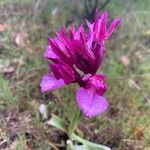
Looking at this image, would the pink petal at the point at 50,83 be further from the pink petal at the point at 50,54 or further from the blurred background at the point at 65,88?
the blurred background at the point at 65,88

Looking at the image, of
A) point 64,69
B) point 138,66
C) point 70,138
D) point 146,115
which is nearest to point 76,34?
point 64,69

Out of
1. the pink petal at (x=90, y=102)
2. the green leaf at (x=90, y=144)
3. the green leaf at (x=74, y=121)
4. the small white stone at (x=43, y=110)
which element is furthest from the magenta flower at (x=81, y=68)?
the small white stone at (x=43, y=110)

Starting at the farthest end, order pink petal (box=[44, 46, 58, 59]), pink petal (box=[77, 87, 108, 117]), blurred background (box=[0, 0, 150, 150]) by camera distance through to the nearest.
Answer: blurred background (box=[0, 0, 150, 150]) < pink petal (box=[44, 46, 58, 59]) < pink petal (box=[77, 87, 108, 117])

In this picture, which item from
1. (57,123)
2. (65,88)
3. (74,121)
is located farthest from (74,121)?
(65,88)

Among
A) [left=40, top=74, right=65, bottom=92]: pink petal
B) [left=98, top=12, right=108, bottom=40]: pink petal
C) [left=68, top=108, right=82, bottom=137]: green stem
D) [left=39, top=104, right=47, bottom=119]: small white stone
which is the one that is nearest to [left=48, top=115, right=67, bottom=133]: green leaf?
[left=68, top=108, right=82, bottom=137]: green stem

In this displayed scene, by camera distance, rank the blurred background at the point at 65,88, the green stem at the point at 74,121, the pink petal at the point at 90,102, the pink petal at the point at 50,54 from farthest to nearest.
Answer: the blurred background at the point at 65,88 → the green stem at the point at 74,121 → the pink petal at the point at 50,54 → the pink petal at the point at 90,102

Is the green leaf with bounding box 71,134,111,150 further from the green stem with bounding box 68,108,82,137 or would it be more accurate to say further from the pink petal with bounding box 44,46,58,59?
the pink petal with bounding box 44,46,58,59

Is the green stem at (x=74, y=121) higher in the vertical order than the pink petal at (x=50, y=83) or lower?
lower
